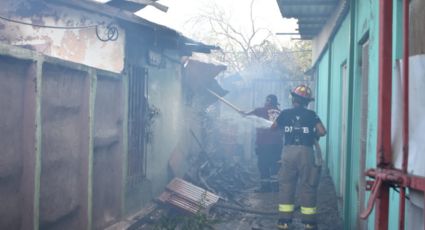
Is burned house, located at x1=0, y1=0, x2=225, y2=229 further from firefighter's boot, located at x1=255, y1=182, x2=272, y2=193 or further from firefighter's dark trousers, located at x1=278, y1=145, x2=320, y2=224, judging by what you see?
firefighter's dark trousers, located at x1=278, y1=145, x2=320, y2=224

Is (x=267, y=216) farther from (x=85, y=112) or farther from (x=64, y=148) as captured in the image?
(x=64, y=148)

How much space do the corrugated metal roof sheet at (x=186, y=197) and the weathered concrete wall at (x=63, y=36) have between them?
Answer: 239cm

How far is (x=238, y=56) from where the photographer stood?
2497 cm

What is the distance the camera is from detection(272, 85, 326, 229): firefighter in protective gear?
20.4ft

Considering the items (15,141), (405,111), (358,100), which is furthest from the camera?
(358,100)

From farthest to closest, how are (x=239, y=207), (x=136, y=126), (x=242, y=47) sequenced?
1. (x=242, y=47)
2. (x=239, y=207)
3. (x=136, y=126)

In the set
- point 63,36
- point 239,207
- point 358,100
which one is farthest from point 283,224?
point 63,36

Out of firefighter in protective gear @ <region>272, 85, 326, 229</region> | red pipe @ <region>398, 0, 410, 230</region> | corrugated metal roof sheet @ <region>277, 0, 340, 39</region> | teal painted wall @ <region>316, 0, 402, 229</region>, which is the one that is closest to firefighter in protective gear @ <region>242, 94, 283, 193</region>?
teal painted wall @ <region>316, 0, 402, 229</region>

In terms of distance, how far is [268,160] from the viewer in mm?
9359

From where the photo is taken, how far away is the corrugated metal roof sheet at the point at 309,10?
27.5ft

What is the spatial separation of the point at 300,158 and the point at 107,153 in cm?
272

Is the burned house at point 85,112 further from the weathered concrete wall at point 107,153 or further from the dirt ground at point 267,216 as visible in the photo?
the dirt ground at point 267,216

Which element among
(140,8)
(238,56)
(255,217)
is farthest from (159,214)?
(238,56)

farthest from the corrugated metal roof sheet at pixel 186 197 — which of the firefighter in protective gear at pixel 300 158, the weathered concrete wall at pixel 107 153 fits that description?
the firefighter in protective gear at pixel 300 158
